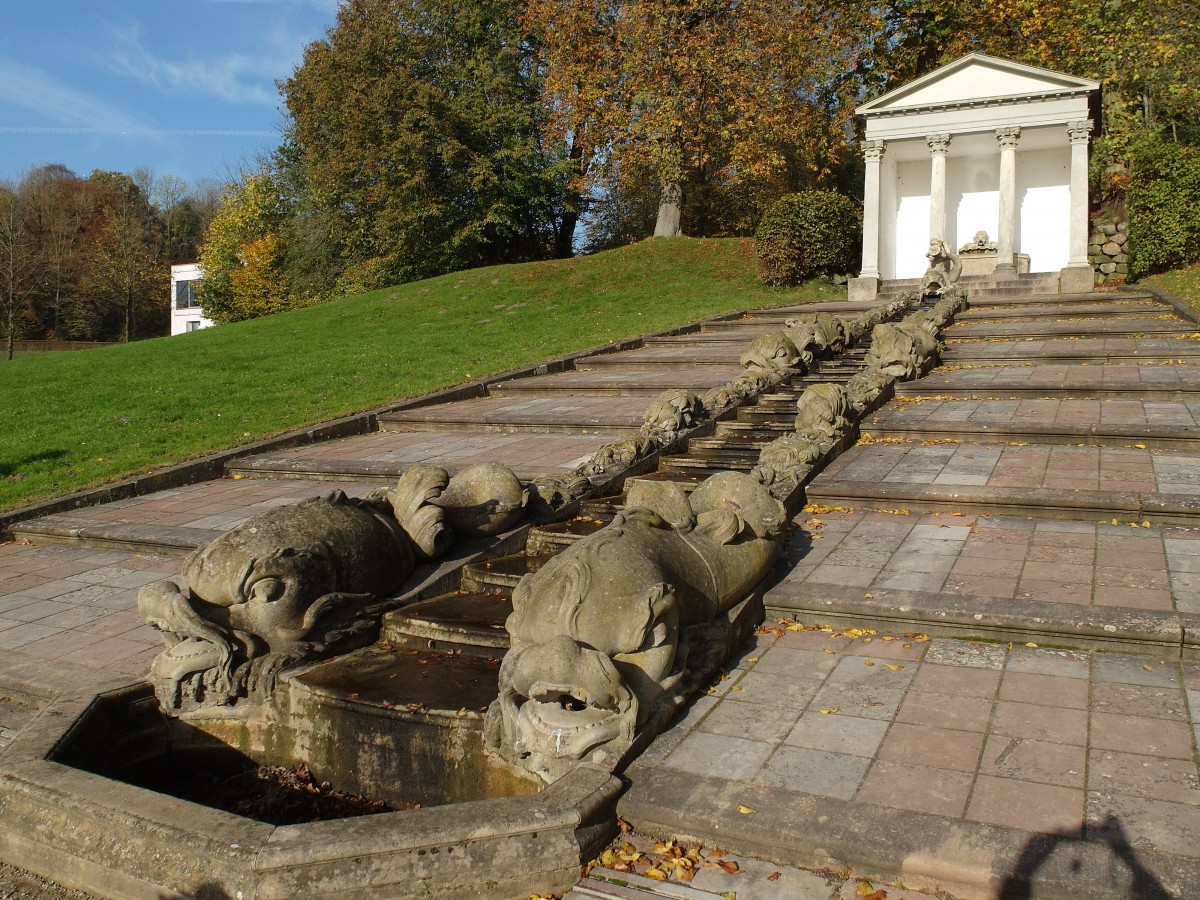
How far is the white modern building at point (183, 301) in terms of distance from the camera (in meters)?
59.6

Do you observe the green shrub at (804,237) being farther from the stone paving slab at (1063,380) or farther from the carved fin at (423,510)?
the carved fin at (423,510)

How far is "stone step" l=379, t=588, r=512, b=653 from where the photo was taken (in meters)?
5.52

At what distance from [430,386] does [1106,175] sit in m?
22.6

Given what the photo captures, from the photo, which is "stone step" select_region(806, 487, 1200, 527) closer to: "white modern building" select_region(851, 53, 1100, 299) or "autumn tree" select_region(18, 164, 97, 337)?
"white modern building" select_region(851, 53, 1100, 299)

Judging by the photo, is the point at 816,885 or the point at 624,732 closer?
the point at 816,885

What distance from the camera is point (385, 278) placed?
124 feet

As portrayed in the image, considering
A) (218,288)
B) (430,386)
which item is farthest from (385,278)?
(430,386)

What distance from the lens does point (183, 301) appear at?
61.3m

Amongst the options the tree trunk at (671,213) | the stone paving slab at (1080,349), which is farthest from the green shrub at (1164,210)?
the tree trunk at (671,213)

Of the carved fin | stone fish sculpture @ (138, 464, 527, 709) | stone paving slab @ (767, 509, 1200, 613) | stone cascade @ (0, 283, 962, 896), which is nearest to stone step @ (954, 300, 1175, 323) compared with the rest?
stone paving slab @ (767, 509, 1200, 613)

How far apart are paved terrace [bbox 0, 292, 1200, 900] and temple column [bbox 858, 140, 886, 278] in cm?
1462

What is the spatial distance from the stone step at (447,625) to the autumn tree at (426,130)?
31.0 meters

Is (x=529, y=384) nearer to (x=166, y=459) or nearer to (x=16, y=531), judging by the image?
(x=166, y=459)

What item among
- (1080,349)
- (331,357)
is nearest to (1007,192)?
(1080,349)
